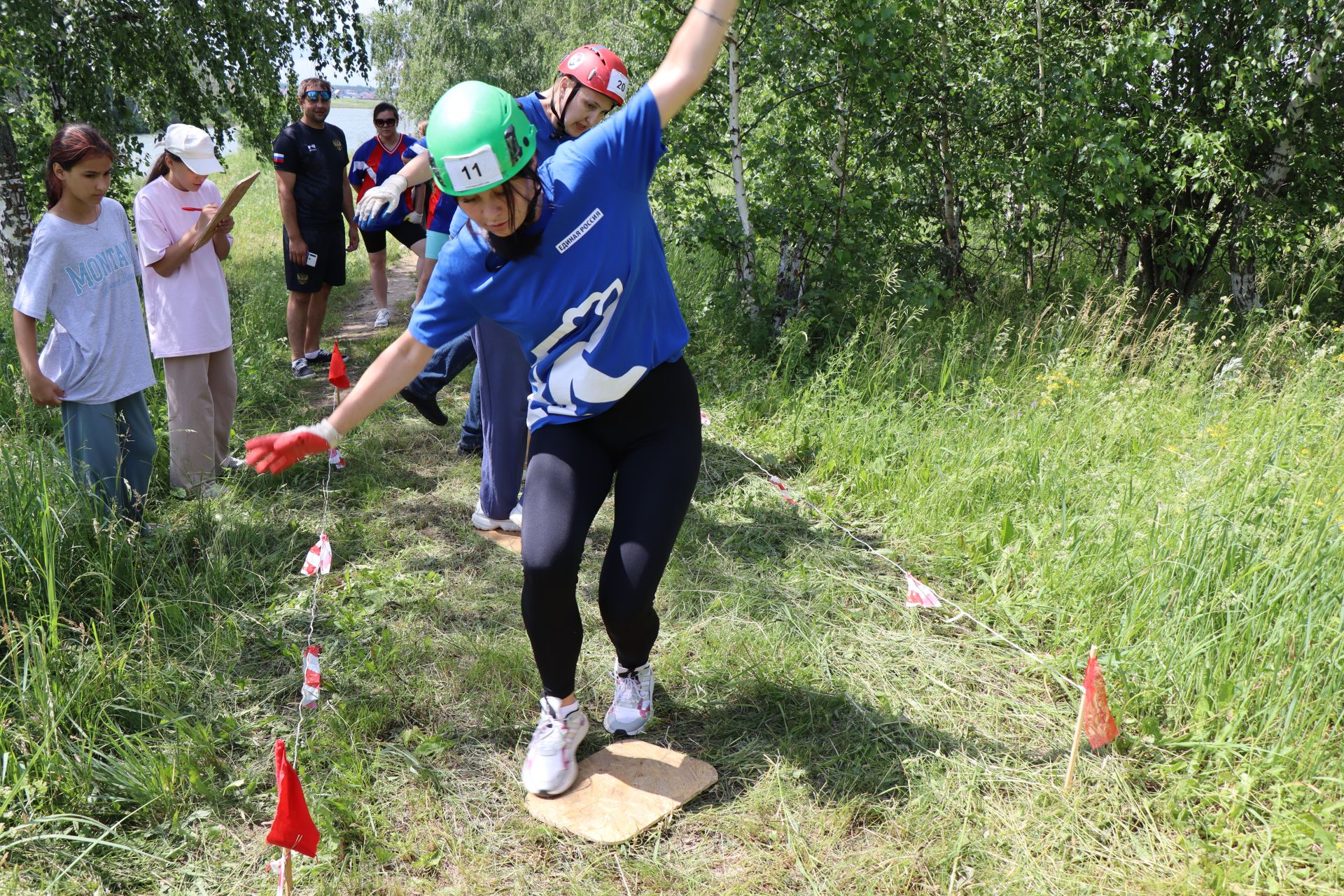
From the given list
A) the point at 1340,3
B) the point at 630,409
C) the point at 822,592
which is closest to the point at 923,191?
the point at 1340,3

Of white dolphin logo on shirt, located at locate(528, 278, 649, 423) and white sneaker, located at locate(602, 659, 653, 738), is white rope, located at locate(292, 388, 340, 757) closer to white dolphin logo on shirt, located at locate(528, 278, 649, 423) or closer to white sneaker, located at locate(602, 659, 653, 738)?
white sneaker, located at locate(602, 659, 653, 738)

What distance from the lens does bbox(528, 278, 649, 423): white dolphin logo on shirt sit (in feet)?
8.11

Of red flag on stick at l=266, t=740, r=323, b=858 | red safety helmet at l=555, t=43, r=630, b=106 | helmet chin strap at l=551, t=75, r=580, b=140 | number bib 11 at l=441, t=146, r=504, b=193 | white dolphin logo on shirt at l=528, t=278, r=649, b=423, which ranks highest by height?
red safety helmet at l=555, t=43, r=630, b=106

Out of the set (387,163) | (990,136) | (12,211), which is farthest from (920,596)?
(12,211)

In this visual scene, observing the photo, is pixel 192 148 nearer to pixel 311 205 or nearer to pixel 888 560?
pixel 311 205

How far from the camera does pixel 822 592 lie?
3730mm

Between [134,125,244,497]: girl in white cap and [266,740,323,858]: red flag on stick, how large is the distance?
9.02 feet

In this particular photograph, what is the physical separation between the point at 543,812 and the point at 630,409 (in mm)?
1215

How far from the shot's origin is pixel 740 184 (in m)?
6.38

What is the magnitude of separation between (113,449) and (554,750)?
8.31ft

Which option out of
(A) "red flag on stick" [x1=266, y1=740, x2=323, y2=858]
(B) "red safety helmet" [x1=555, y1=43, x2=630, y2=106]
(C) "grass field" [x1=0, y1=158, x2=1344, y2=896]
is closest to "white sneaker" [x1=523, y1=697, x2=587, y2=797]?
(C) "grass field" [x1=0, y1=158, x2=1344, y2=896]

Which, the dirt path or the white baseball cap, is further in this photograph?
the dirt path

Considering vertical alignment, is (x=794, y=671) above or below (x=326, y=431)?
below

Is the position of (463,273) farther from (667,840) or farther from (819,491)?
(819,491)
